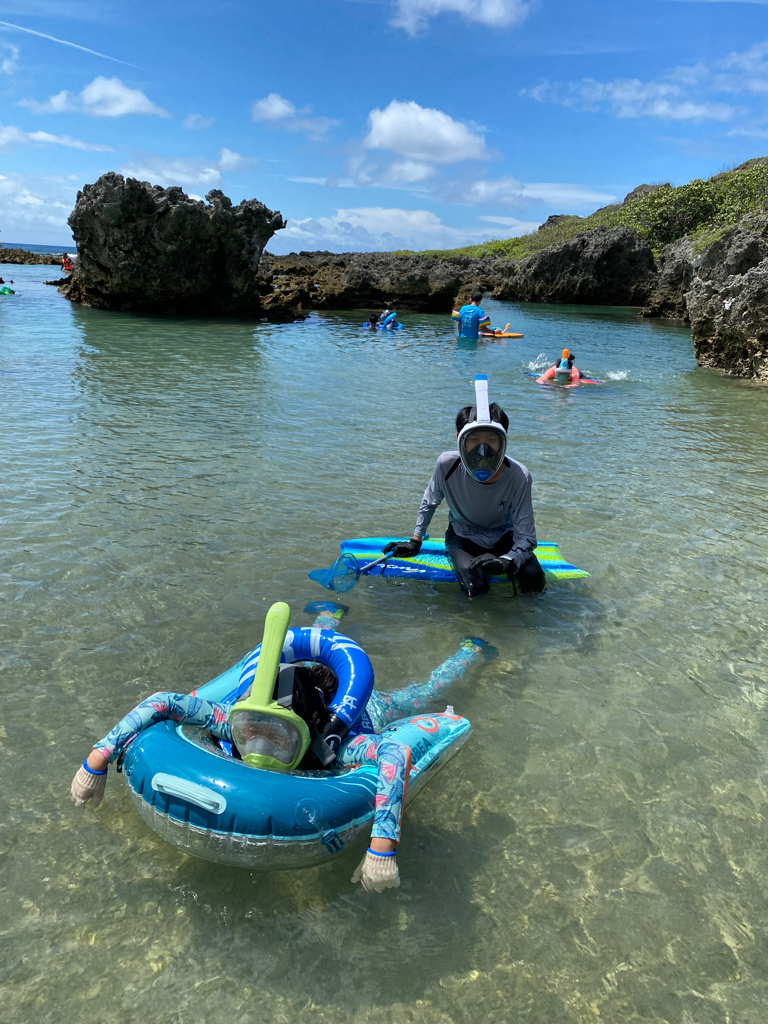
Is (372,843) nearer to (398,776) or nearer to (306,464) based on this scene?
(398,776)

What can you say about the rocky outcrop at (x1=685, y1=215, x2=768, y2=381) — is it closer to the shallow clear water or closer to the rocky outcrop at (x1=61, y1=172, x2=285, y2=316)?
the shallow clear water

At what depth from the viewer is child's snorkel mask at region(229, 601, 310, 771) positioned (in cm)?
300

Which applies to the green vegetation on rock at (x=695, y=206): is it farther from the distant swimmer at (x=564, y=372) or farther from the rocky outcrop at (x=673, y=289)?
the distant swimmer at (x=564, y=372)

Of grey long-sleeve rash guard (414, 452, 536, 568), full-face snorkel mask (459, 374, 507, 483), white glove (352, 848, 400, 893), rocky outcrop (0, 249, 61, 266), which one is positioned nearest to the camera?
white glove (352, 848, 400, 893)

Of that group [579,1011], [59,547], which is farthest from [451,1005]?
[59,547]

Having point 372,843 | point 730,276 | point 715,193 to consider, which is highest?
point 715,193

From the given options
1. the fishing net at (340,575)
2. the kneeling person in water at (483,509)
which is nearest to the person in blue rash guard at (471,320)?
the kneeling person in water at (483,509)

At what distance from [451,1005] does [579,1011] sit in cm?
52

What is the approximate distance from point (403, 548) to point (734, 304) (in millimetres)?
16674

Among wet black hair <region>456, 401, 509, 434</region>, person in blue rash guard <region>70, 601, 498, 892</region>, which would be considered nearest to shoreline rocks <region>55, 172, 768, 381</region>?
wet black hair <region>456, 401, 509, 434</region>

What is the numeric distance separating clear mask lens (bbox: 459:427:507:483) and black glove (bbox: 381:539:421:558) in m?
1.01

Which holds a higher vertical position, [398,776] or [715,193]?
[715,193]

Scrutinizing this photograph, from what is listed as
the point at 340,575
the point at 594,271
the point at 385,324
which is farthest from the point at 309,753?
the point at 594,271

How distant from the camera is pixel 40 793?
12.7 feet
